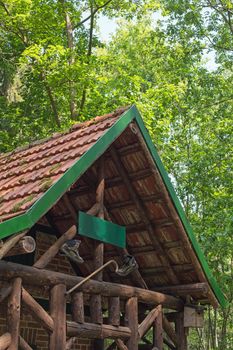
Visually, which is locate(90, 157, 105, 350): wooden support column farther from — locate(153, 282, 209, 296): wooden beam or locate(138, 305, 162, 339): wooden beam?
locate(153, 282, 209, 296): wooden beam

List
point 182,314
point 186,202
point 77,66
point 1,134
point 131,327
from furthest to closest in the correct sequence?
1. point 186,202
2. point 1,134
3. point 77,66
4. point 182,314
5. point 131,327

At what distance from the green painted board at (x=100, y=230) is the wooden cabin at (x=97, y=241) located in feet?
0.05

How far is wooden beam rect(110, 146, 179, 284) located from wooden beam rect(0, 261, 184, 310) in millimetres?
416

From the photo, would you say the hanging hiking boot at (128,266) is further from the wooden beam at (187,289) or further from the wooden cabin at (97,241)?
the wooden beam at (187,289)

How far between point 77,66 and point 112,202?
8.36 metres

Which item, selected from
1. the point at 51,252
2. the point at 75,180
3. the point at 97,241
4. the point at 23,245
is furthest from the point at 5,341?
the point at 97,241

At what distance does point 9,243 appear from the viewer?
193 inches

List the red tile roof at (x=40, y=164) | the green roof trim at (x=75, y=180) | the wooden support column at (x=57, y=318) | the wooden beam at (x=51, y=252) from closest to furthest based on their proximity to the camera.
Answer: the green roof trim at (x=75, y=180)
the red tile roof at (x=40, y=164)
the wooden support column at (x=57, y=318)
the wooden beam at (x=51, y=252)

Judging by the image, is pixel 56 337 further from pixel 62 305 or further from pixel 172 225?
pixel 172 225

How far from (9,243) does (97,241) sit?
7.11 feet

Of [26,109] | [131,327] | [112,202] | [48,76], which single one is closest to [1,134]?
[26,109]

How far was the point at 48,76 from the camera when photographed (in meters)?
15.8

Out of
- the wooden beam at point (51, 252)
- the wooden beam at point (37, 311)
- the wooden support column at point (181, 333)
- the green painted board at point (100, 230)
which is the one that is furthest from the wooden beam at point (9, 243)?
the wooden support column at point (181, 333)

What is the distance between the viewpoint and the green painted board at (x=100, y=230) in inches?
259
